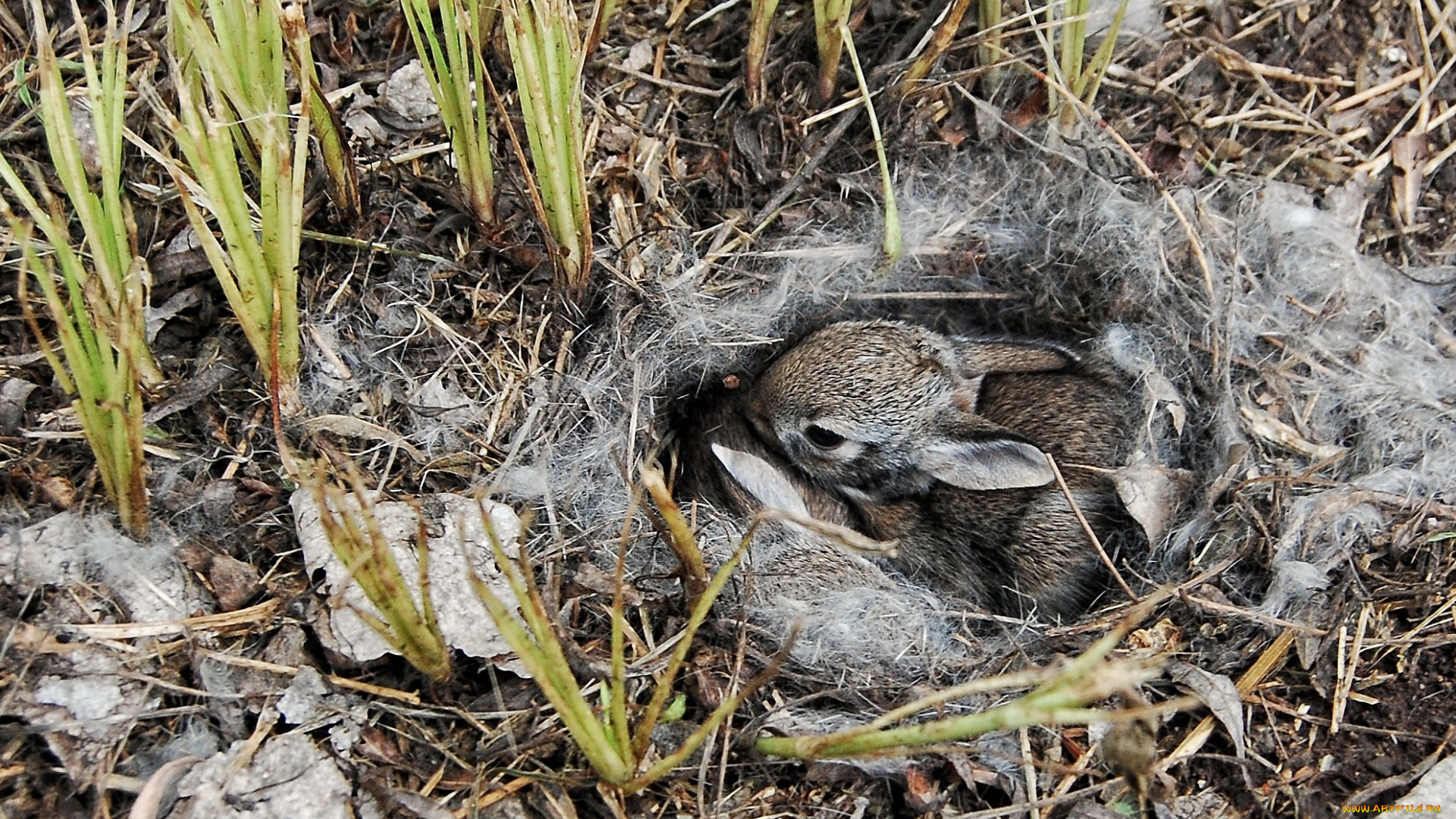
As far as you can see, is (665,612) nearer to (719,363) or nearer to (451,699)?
(451,699)

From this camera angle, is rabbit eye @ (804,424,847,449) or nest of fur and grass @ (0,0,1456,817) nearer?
nest of fur and grass @ (0,0,1456,817)

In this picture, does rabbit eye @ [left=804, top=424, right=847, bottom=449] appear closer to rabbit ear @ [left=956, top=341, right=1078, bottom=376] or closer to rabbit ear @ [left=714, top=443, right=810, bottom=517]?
rabbit ear @ [left=714, top=443, right=810, bottom=517]

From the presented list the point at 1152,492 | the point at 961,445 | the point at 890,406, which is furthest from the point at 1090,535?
the point at 890,406

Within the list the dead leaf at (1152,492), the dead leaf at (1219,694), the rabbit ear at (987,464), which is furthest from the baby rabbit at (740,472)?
the dead leaf at (1219,694)

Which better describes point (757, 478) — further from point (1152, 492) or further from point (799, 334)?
point (1152, 492)

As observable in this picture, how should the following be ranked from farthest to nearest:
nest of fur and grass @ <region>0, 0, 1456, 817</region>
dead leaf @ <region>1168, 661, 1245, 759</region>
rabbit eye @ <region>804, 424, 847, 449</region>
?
rabbit eye @ <region>804, 424, 847, 449</region>
dead leaf @ <region>1168, 661, 1245, 759</region>
nest of fur and grass @ <region>0, 0, 1456, 817</region>

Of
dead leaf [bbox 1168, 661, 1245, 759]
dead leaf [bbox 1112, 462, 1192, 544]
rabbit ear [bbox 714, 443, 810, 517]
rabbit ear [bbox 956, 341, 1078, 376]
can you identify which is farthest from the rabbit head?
dead leaf [bbox 1168, 661, 1245, 759]

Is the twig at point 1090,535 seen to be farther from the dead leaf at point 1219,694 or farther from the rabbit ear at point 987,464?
the dead leaf at point 1219,694
